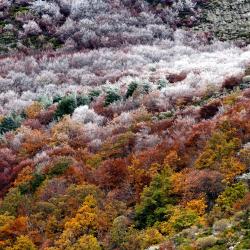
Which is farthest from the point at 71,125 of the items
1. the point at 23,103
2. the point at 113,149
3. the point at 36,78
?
the point at 36,78

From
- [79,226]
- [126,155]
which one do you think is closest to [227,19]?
[126,155]

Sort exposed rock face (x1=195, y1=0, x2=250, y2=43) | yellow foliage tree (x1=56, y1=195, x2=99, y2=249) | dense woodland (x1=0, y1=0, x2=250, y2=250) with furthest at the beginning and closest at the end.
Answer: exposed rock face (x1=195, y1=0, x2=250, y2=43)
yellow foliage tree (x1=56, y1=195, x2=99, y2=249)
dense woodland (x1=0, y1=0, x2=250, y2=250)

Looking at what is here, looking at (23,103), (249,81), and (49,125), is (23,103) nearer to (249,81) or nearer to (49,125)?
(49,125)

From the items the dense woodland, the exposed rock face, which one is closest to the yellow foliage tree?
the dense woodland

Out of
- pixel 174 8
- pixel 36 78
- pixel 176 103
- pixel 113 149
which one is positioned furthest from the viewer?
pixel 174 8

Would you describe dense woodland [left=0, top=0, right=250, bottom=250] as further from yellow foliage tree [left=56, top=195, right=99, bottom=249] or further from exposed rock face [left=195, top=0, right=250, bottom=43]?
exposed rock face [left=195, top=0, right=250, bottom=43]

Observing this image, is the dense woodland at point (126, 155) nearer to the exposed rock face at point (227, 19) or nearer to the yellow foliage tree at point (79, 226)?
the yellow foliage tree at point (79, 226)
